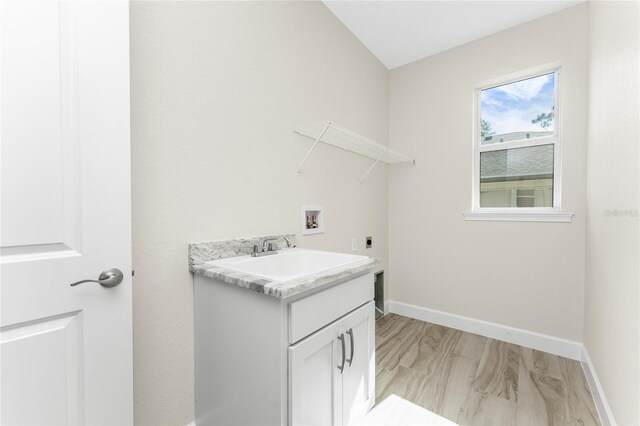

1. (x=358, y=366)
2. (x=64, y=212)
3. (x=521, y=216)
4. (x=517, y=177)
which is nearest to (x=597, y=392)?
(x=521, y=216)

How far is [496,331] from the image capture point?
241cm

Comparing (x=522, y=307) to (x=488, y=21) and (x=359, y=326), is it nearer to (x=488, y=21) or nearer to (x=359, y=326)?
(x=359, y=326)

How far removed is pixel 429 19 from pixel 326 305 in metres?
2.44

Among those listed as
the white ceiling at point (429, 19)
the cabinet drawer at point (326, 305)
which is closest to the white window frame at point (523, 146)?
the white ceiling at point (429, 19)

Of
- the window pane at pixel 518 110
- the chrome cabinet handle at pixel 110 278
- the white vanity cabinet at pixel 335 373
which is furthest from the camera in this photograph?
the window pane at pixel 518 110

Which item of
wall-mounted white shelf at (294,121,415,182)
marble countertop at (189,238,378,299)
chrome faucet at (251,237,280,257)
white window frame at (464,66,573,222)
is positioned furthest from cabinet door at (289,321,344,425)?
white window frame at (464,66,573,222)

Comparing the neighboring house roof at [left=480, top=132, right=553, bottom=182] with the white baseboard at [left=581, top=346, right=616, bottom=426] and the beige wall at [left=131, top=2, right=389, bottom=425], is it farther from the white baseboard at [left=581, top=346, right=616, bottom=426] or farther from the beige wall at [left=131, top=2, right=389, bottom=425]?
the beige wall at [left=131, top=2, right=389, bottom=425]

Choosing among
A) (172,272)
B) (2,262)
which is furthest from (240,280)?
(2,262)

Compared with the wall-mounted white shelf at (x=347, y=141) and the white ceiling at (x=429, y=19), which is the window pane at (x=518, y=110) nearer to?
the white ceiling at (x=429, y=19)

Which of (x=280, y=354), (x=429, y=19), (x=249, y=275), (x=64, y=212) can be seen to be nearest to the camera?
(x=64, y=212)

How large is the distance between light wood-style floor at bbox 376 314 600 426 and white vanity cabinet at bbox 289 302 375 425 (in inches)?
15.0

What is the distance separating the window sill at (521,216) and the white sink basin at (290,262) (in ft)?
5.28

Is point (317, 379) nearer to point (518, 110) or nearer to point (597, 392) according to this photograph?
point (597, 392)

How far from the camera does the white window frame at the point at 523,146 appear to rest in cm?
218
